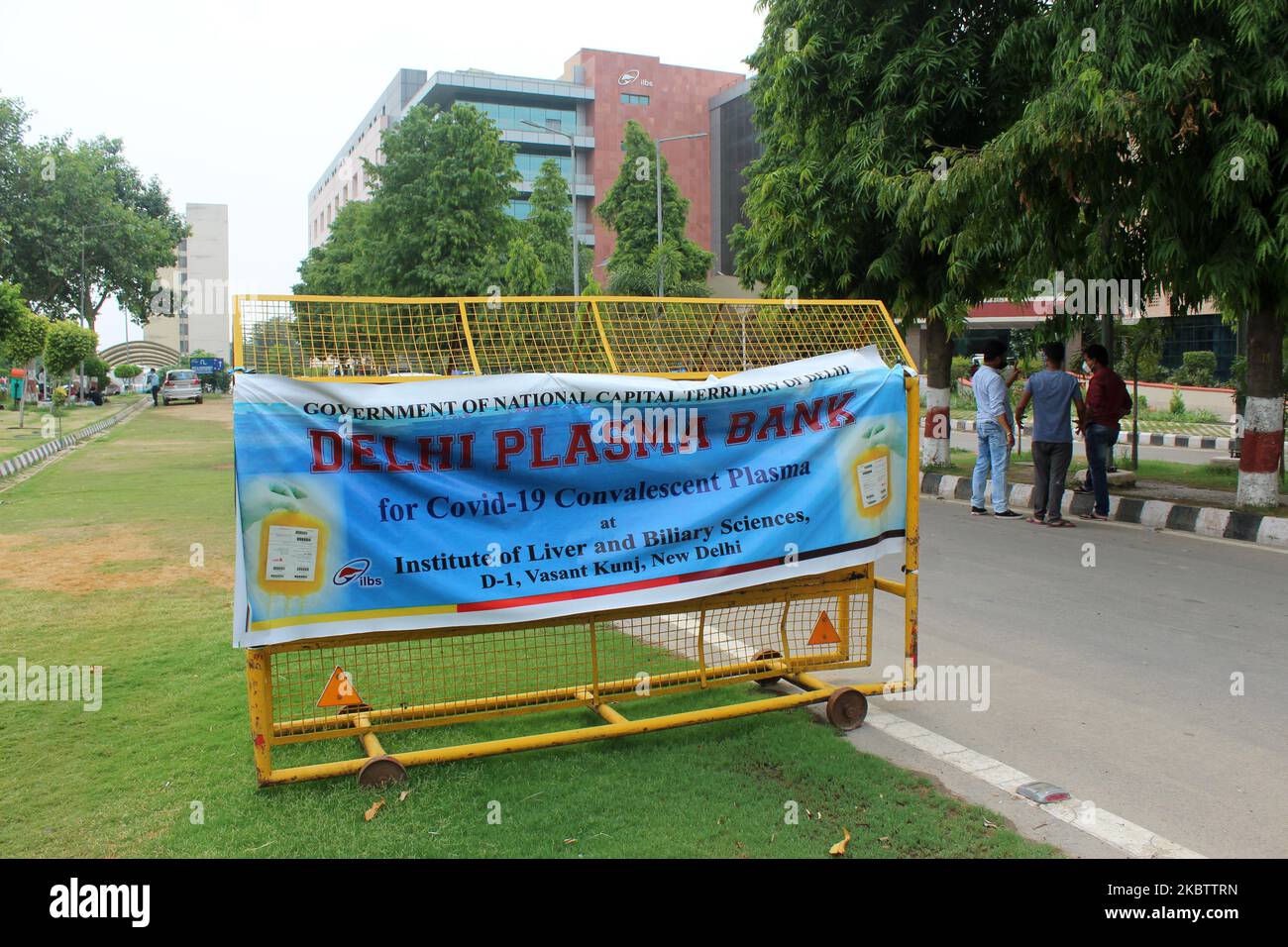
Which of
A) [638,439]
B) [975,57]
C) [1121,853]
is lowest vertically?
[1121,853]

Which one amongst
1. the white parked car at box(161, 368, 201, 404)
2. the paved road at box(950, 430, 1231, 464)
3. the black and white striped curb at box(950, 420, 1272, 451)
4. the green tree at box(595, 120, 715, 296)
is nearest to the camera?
the paved road at box(950, 430, 1231, 464)

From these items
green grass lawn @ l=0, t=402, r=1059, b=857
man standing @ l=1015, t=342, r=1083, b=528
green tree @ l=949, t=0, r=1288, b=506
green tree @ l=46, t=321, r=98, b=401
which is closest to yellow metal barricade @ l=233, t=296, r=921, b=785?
green grass lawn @ l=0, t=402, r=1059, b=857

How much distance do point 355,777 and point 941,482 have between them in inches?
452

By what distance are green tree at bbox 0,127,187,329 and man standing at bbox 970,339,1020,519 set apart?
153 feet

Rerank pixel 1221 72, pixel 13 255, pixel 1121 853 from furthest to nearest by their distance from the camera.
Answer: pixel 13 255, pixel 1221 72, pixel 1121 853

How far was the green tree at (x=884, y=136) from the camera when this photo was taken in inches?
550

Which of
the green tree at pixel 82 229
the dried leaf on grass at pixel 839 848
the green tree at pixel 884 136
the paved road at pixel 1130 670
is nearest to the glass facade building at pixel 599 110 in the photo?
the green tree at pixel 82 229

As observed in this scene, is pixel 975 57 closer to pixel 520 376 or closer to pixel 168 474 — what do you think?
pixel 520 376

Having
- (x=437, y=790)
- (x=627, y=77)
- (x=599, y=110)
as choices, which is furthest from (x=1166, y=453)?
(x=627, y=77)

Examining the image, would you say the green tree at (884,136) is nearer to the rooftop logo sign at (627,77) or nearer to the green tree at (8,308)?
the green tree at (8,308)

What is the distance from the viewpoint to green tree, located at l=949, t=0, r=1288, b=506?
9211mm

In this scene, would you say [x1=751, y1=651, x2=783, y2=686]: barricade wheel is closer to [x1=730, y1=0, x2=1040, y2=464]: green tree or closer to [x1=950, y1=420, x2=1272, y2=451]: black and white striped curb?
[x1=730, y1=0, x2=1040, y2=464]: green tree

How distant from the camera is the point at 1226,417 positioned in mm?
27969

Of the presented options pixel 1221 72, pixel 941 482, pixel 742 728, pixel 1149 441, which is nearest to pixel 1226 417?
pixel 1149 441
